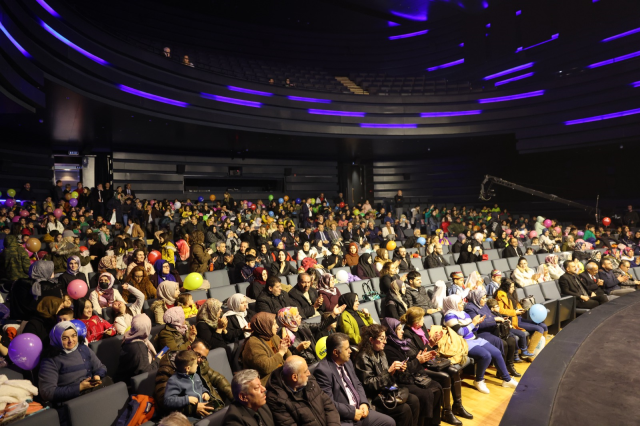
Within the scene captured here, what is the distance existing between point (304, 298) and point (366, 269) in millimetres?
2223

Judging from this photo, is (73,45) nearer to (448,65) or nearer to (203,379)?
(203,379)

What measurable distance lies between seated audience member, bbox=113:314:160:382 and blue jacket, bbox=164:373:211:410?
0.57 m

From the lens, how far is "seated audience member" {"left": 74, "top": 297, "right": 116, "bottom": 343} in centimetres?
377

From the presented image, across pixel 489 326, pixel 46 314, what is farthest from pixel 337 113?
pixel 46 314

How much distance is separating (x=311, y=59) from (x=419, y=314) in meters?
15.4

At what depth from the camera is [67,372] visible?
2977mm

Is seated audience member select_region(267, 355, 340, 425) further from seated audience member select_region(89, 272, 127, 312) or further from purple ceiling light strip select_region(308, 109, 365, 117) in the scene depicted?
purple ceiling light strip select_region(308, 109, 365, 117)

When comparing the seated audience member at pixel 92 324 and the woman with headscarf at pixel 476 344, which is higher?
the seated audience member at pixel 92 324

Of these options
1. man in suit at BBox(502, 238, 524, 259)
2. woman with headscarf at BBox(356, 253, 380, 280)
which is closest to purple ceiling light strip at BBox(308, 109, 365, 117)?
man in suit at BBox(502, 238, 524, 259)

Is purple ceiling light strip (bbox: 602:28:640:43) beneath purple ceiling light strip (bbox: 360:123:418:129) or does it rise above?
above

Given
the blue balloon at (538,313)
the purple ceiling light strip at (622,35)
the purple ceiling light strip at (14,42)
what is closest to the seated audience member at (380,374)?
the blue balloon at (538,313)

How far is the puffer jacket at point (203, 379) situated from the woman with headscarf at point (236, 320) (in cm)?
61

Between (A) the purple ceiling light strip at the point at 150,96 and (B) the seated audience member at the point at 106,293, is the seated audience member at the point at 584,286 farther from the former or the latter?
(A) the purple ceiling light strip at the point at 150,96

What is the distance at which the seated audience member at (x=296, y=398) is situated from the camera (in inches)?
104
